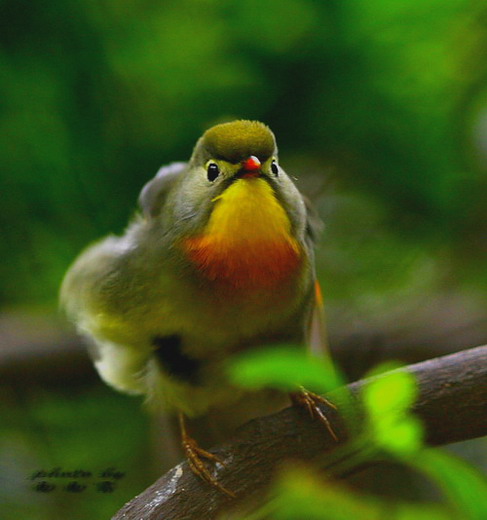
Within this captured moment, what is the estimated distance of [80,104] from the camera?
179cm

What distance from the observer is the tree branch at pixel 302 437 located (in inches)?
49.4

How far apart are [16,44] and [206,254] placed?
2.46ft

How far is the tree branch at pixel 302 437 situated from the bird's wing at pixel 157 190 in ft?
1.54

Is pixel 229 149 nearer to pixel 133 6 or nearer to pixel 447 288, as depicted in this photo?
pixel 133 6

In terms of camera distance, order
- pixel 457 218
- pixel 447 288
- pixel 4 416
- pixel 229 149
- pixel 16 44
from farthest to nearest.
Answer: pixel 447 288, pixel 457 218, pixel 4 416, pixel 16 44, pixel 229 149

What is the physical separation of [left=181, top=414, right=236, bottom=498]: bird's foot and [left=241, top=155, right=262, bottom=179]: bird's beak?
488 mm

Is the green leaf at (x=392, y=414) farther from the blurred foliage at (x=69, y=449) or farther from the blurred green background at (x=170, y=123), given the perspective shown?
the blurred green background at (x=170, y=123)

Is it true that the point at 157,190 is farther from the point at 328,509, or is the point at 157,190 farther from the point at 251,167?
the point at 328,509

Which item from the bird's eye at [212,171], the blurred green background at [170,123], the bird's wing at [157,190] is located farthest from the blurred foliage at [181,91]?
the bird's eye at [212,171]

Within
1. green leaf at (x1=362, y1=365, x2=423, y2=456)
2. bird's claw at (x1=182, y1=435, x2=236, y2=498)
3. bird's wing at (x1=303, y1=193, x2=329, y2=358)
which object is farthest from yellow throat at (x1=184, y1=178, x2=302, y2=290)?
green leaf at (x1=362, y1=365, x2=423, y2=456)

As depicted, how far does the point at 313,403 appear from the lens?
4.67ft

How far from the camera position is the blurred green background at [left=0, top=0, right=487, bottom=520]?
1.76m

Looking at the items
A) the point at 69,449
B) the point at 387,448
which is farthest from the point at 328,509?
the point at 69,449

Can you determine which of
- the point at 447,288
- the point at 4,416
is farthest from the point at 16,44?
the point at 447,288
